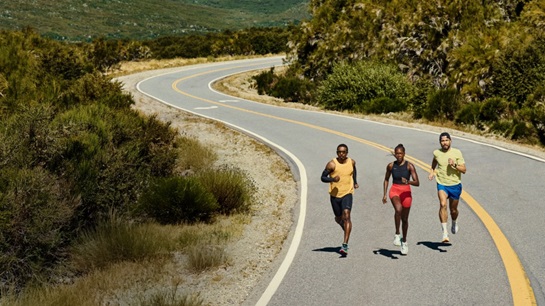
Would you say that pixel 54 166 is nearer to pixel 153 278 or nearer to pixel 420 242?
pixel 153 278

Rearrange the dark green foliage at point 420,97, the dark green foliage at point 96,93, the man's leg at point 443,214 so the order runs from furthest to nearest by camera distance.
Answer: the dark green foliage at point 420,97 < the dark green foliage at point 96,93 < the man's leg at point 443,214

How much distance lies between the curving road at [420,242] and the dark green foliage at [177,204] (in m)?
1.79

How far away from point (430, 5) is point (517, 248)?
2348 centimetres

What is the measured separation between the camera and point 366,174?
14758 mm

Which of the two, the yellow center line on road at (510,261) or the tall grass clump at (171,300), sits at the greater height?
the yellow center line on road at (510,261)

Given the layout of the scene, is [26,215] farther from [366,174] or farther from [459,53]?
[459,53]

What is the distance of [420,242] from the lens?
9602 mm

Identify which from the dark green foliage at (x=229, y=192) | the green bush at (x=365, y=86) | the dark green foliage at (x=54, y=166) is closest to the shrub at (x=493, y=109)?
the green bush at (x=365, y=86)

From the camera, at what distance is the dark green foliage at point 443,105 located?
24734mm

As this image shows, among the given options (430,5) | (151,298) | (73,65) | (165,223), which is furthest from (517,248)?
(430,5)

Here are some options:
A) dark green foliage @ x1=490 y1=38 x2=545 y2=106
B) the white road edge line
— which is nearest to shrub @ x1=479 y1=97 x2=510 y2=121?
dark green foliage @ x1=490 y1=38 x2=545 y2=106

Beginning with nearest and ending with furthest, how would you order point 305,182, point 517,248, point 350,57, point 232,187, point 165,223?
1. point 517,248
2. point 165,223
3. point 232,187
4. point 305,182
5. point 350,57

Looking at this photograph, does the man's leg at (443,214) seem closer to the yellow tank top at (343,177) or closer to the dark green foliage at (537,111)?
the yellow tank top at (343,177)

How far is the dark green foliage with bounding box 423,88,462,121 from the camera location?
974 inches
